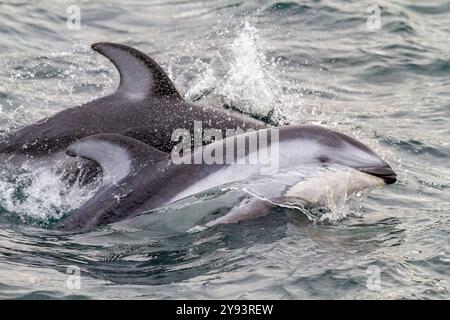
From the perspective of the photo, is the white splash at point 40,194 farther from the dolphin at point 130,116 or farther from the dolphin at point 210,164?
the dolphin at point 210,164

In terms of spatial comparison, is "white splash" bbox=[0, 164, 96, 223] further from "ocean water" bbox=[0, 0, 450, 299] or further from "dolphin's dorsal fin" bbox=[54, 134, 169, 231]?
"dolphin's dorsal fin" bbox=[54, 134, 169, 231]

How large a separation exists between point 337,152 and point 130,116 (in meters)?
2.41

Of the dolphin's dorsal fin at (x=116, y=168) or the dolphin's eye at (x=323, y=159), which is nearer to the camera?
the dolphin's eye at (x=323, y=159)

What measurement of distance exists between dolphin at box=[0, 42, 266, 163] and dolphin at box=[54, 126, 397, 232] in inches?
37.2

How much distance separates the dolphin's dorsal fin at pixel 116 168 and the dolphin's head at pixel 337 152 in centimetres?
130

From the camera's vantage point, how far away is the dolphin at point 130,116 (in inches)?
358

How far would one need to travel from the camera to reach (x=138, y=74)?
9.27 meters

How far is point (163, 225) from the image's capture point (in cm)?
802

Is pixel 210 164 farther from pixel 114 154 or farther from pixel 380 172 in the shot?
pixel 380 172

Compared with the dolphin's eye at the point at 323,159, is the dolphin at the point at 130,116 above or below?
above

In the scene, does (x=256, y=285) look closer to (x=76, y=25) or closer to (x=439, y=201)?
(x=439, y=201)

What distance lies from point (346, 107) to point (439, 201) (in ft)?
11.7

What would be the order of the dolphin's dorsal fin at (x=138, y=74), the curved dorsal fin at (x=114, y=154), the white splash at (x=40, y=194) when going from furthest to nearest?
the dolphin's dorsal fin at (x=138, y=74), the white splash at (x=40, y=194), the curved dorsal fin at (x=114, y=154)

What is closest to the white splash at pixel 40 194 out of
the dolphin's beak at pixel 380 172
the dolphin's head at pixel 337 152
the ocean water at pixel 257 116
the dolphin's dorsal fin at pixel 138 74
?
the ocean water at pixel 257 116
